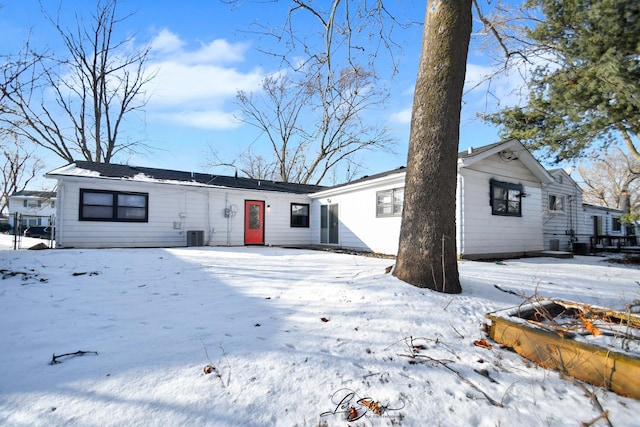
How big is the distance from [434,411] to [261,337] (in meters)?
1.33

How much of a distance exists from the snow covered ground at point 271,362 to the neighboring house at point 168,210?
22.1 feet

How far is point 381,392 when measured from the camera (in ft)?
5.58

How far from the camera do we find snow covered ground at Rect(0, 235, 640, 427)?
149 centimetres

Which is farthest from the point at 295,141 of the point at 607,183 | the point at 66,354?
the point at 607,183

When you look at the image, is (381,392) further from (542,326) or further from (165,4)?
(165,4)

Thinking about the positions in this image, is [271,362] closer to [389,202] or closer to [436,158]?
[436,158]

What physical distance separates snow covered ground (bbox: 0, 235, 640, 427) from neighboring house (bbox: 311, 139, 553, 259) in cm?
498

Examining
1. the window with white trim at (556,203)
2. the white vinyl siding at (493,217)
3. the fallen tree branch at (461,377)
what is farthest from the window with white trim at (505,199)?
the fallen tree branch at (461,377)

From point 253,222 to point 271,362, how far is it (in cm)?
1093

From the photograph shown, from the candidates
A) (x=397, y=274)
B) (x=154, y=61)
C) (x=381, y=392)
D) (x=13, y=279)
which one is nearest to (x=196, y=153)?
(x=154, y=61)

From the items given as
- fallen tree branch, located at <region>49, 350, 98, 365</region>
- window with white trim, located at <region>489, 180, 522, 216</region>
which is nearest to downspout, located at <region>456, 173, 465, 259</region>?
window with white trim, located at <region>489, 180, 522, 216</region>

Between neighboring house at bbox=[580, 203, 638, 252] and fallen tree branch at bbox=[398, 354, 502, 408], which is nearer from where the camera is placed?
fallen tree branch at bbox=[398, 354, 502, 408]

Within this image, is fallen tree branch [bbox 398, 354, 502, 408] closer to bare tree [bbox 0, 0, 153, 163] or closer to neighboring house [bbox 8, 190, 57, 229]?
bare tree [bbox 0, 0, 153, 163]

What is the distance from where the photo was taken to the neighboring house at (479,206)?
8.44 m
